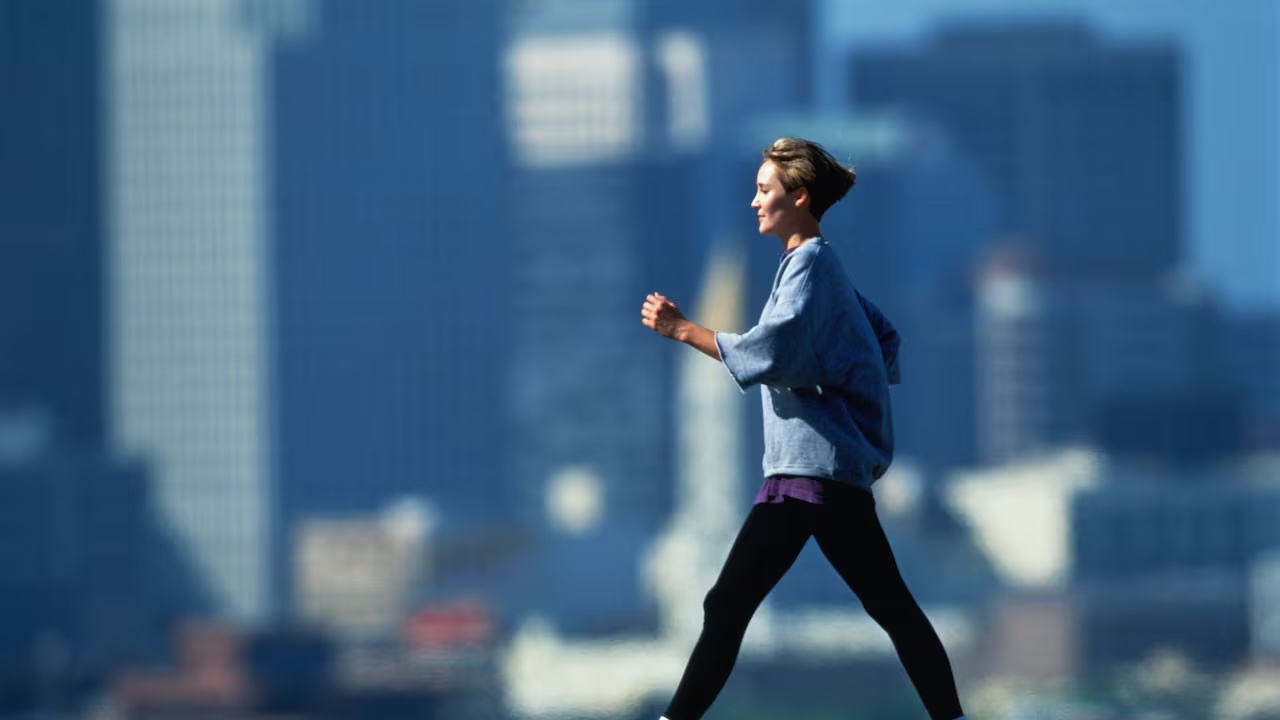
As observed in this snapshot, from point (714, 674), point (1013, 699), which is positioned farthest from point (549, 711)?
point (714, 674)

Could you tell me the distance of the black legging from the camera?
31.3ft

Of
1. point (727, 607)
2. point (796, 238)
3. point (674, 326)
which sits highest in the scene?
point (796, 238)

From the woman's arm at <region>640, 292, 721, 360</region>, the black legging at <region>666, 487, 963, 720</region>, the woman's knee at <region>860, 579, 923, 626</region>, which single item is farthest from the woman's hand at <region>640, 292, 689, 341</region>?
the woman's knee at <region>860, 579, 923, 626</region>

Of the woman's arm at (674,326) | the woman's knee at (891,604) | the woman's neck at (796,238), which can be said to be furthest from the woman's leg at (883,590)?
the woman's neck at (796,238)

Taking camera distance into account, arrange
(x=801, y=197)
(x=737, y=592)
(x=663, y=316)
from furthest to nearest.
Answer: (x=737, y=592), (x=801, y=197), (x=663, y=316)

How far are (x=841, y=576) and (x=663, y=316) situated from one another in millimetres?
905

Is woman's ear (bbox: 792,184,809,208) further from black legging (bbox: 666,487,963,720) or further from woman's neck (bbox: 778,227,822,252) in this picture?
black legging (bbox: 666,487,963,720)

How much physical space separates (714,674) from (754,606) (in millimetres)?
241

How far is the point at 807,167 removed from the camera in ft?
31.2

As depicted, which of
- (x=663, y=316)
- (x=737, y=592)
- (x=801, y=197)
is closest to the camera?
(x=663, y=316)

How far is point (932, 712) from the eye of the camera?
9625 mm

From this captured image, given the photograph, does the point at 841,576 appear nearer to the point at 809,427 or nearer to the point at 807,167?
the point at 809,427

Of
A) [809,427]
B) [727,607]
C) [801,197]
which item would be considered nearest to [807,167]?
[801,197]

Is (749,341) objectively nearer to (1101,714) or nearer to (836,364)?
(836,364)
